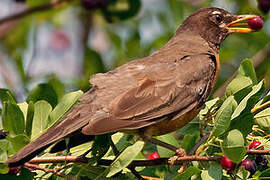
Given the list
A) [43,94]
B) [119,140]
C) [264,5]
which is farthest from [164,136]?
[264,5]

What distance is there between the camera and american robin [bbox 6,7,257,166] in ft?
10.4

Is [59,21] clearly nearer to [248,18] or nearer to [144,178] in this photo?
[248,18]

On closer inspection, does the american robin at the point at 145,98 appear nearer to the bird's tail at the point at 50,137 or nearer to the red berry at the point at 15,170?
the bird's tail at the point at 50,137

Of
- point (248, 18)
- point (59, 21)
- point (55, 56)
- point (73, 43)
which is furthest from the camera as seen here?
point (73, 43)

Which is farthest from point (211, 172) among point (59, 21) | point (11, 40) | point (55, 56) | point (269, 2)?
point (55, 56)

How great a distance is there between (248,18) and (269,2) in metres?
0.51

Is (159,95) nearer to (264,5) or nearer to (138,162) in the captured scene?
(138,162)

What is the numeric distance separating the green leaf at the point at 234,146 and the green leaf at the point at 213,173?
0.39 feet

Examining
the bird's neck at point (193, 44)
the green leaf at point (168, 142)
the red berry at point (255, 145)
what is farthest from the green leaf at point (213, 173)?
the bird's neck at point (193, 44)

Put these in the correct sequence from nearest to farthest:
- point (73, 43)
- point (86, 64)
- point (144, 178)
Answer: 1. point (144, 178)
2. point (86, 64)
3. point (73, 43)

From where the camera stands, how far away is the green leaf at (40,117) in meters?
3.13

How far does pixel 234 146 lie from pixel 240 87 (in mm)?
466

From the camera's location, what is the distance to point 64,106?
10.5ft

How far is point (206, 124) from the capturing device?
134 inches
